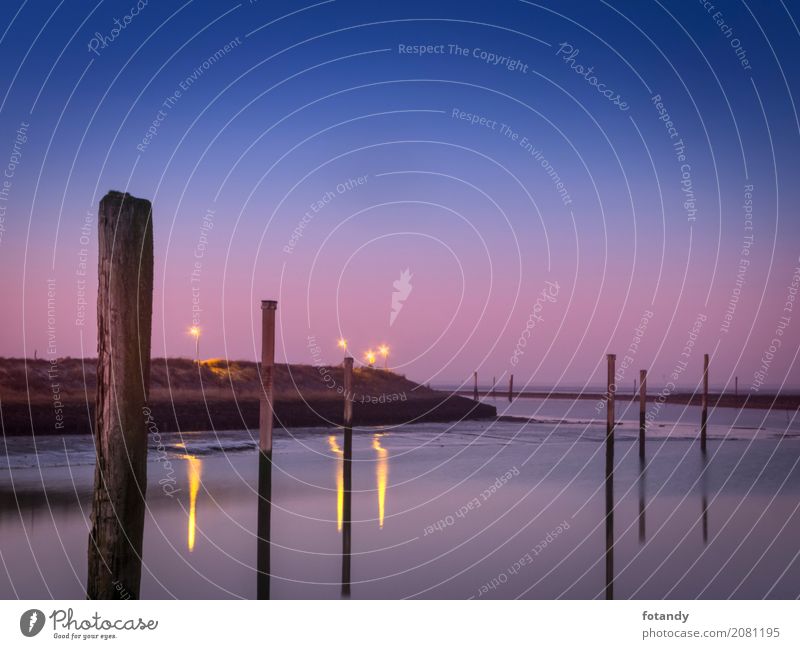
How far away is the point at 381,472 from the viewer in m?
24.8

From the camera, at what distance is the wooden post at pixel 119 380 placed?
18.5 ft

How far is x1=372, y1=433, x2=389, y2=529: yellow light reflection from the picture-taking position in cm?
1834

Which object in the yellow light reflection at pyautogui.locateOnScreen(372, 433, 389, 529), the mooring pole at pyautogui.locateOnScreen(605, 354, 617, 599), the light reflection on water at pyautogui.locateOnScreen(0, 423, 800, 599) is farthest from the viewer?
the yellow light reflection at pyautogui.locateOnScreen(372, 433, 389, 529)

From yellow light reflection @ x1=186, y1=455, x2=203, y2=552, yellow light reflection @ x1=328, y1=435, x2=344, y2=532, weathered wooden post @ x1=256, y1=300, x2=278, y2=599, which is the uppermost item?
weathered wooden post @ x1=256, y1=300, x2=278, y2=599

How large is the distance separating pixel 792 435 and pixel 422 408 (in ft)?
71.2

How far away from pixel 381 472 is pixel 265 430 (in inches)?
600

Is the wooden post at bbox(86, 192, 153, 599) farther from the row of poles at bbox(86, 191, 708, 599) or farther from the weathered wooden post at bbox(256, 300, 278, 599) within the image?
the weathered wooden post at bbox(256, 300, 278, 599)

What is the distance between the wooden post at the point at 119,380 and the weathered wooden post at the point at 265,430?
3.60m

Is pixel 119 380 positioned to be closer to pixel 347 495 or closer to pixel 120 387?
pixel 120 387

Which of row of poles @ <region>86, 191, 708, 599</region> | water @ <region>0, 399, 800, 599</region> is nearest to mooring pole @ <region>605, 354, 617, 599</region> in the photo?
water @ <region>0, 399, 800, 599</region>

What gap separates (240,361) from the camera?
5353 cm

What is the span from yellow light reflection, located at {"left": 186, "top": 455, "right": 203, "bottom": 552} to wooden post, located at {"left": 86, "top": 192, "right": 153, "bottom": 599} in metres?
8.77
